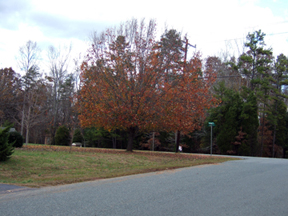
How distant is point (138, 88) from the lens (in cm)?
2092

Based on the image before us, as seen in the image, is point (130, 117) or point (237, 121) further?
point (237, 121)

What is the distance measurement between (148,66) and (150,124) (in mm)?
4081

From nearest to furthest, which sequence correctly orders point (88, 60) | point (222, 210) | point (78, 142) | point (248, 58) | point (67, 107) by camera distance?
1. point (222, 210)
2. point (88, 60)
3. point (248, 58)
4. point (78, 142)
5. point (67, 107)

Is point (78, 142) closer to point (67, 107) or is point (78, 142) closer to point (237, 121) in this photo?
point (67, 107)

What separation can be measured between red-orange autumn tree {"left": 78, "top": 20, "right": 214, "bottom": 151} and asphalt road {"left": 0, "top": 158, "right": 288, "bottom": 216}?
10.8 meters

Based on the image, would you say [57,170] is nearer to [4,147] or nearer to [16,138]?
[4,147]

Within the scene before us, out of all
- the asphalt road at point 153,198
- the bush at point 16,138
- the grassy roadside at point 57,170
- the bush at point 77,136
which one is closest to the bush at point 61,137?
the bush at point 77,136

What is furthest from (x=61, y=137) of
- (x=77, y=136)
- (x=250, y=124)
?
(x=250, y=124)

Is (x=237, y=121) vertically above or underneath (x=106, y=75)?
underneath

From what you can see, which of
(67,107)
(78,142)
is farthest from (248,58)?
(67,107)

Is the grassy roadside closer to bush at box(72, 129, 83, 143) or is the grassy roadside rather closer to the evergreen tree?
the evergreen tree

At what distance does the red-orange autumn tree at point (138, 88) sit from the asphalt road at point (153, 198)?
35.4 feet

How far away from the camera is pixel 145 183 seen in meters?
9.38

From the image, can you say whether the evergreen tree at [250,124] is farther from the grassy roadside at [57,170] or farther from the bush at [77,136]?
the grassy roadside at [57,170]
